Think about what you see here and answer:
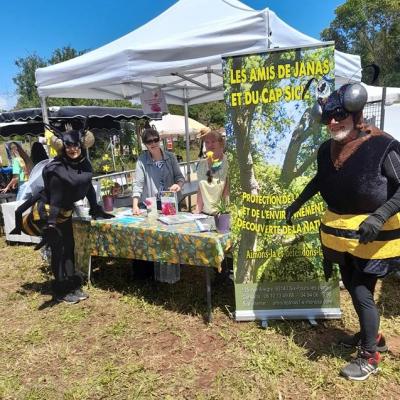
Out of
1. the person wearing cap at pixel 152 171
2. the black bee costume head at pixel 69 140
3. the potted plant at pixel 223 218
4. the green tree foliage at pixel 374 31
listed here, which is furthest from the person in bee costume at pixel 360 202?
the green tree foliage at pixel 374 31

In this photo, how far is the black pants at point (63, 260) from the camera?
378 centimetres

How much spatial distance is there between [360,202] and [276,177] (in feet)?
2.70

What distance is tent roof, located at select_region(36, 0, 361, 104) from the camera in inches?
127

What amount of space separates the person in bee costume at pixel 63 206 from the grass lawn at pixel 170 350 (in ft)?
1.01

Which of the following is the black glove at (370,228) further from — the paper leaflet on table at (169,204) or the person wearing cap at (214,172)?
the paper leaflet on table at (169,204)

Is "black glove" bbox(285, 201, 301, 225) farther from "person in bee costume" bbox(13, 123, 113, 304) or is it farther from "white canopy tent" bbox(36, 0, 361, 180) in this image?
"person in bee costume" bbox(13, 123, 113, 304)

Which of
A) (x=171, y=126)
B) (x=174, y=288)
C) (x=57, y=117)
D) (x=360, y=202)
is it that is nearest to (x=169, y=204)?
(x=174, y=288)

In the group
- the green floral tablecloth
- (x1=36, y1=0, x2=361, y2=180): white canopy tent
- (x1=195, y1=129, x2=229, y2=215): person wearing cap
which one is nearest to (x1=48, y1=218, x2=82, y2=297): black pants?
the green floral tablecloth

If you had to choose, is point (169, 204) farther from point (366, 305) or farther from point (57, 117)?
point (57, 117)

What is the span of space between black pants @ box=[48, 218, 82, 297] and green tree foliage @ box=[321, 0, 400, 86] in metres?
32.9

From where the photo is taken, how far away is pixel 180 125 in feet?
54.1

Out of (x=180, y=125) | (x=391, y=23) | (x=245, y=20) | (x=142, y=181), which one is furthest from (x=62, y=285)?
(x=391, y=23)

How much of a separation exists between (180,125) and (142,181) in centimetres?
1274

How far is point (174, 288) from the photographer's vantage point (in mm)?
4129
